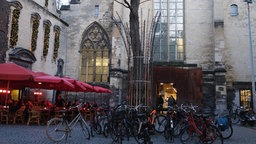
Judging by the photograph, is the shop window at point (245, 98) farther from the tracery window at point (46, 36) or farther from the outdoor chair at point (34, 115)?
the outdoor chair at point (34, 115)

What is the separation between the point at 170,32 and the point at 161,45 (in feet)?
4.10

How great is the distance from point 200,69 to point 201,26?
3.69 m

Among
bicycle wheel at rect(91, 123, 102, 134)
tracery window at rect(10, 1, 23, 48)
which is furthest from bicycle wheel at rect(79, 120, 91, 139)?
tracery window at rect(10, 1, 23, 48)

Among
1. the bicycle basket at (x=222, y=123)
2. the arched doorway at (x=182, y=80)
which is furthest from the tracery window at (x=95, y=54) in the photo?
the bicycle basket at (x=222, y=123)

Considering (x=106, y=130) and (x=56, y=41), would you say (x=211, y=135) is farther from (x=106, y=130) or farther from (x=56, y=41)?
(x=56, y=41)

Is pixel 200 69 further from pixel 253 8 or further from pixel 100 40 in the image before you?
pixel 100 40

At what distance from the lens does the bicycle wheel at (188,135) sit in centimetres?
732

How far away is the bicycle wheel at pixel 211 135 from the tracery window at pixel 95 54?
16096 mm

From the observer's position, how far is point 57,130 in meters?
7.34

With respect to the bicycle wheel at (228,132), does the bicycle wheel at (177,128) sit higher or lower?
higher

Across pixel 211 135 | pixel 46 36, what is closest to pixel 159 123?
pixel 211 135

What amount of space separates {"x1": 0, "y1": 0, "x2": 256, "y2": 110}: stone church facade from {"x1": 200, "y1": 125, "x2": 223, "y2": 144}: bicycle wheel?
11.0m

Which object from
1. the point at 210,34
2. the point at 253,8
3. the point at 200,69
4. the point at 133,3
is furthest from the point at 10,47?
the point at 253,8

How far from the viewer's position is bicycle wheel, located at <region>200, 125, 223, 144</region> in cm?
700
